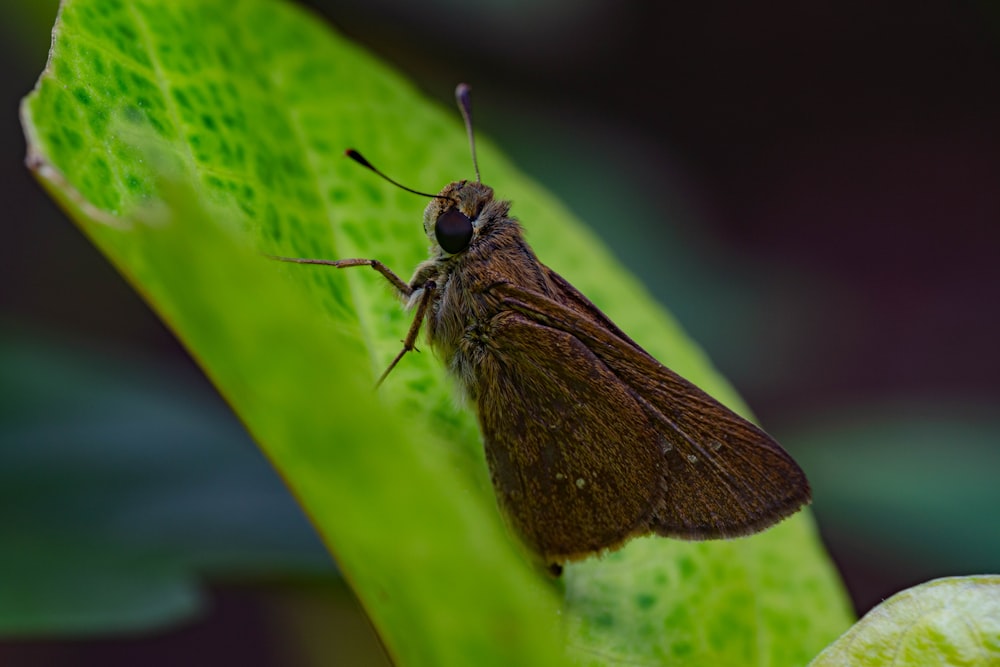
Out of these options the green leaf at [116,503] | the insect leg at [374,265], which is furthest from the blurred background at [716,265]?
the insect leg at [374,265]

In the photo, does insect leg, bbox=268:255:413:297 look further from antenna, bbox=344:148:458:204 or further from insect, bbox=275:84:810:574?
antenna, bbox=344:148:458:204

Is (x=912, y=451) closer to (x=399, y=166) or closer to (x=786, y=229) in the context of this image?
(x=399, y=166)

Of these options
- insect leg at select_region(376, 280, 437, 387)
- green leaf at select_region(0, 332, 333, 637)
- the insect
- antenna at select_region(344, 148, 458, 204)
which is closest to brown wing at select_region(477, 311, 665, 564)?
the insect

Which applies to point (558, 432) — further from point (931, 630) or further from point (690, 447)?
point (931, 630)

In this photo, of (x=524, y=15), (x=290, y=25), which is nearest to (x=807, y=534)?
(x=290, y=25)

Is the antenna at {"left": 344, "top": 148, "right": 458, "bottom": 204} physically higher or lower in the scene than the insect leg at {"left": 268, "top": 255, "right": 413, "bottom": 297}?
higher

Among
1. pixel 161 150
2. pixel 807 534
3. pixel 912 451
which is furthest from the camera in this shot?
pixel 912 451
